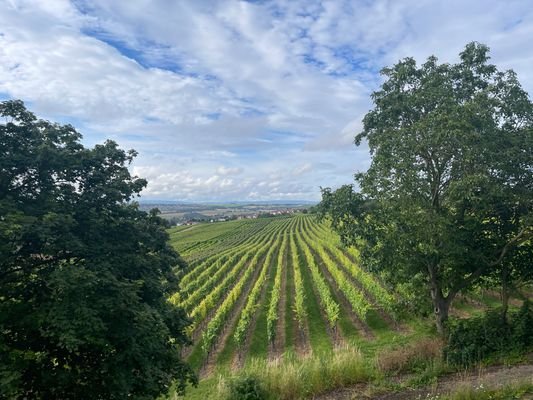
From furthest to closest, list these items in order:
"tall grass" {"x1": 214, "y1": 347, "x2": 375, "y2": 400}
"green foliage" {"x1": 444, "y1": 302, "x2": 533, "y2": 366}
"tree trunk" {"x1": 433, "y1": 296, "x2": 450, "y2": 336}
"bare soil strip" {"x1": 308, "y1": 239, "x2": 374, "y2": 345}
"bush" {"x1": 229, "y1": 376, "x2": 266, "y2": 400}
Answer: "bare soil strip" {"x1": 308, "y1": 239, "x2": 374, "y2": 345}
"tree trunk" {"x1": 433, "y1": 296, "x2": 450, "y2": 336}
"green foliage" {"x1": 444, "y1": 302, "x2": 533, "y2": 366}
"tall grass" {"x1": 214, "y1": 347, "x2": 375, "y2": 400}
"bush" {"x1": 229, "y1": 376, "x2": 266, "y2": 400}

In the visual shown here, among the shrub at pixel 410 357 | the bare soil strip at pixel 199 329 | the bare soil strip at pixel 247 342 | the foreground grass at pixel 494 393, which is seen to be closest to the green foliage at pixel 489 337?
the shrub at pixel 410 357

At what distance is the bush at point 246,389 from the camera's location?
40.1 ft

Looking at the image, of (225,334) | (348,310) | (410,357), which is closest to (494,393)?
(410,357)

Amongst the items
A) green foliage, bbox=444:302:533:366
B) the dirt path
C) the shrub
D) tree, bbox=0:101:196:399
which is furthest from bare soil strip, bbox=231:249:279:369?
tree, bbox=0:101:196:399

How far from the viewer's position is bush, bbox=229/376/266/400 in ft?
40.1

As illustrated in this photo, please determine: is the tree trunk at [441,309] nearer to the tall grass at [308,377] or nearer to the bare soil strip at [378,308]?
the tall grass at [308,377]

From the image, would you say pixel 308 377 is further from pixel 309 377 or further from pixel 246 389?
pixel 246 389

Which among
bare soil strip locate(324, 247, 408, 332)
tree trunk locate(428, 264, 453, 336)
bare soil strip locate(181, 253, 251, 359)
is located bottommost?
bare soil strip locate(181, 253, 251, 359)

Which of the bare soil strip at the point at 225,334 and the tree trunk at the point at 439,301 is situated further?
the bare soil strip at the point at 225,334

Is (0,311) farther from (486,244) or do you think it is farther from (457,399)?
(486,244)

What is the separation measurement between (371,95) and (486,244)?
7182 mm

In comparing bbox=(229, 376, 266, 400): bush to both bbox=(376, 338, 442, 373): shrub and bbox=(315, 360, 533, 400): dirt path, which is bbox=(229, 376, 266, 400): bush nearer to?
bbox=(315, 360, 533, 400): dirt path

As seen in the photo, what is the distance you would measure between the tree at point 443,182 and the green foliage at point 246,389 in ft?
22.3

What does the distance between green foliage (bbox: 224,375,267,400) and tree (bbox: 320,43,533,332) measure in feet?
22.3
